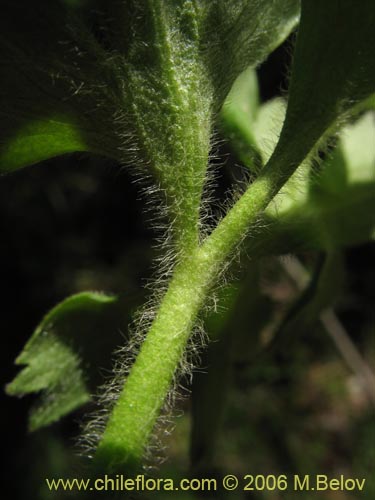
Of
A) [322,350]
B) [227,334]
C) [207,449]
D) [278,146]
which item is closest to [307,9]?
[278,146]

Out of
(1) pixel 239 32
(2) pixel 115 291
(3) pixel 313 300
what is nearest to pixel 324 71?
(1) pixel 239 32

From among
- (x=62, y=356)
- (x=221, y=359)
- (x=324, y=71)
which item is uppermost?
(x=324, y=71)

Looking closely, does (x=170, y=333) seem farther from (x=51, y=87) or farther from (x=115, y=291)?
(x=115, y=291)

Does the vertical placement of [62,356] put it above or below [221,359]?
above

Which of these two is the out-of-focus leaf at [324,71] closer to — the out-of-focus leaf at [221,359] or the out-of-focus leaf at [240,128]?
the out-of-focus leaf at [240,128]

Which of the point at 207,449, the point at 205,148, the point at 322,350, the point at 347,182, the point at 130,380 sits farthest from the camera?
the point at 322,350

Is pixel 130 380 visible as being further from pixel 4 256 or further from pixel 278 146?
pixel 4 256

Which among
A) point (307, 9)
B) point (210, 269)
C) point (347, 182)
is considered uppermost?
point (307, 9)

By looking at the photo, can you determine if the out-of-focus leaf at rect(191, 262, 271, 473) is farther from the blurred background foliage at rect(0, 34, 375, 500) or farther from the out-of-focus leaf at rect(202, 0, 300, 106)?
the blurred background foliage at rect(0, 34, 375, 500)

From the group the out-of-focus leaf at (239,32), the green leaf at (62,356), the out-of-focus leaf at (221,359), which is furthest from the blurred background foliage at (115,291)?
the out-of-focus leaf at (239,32)
